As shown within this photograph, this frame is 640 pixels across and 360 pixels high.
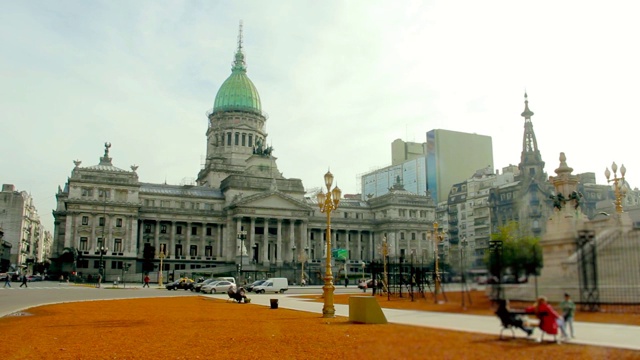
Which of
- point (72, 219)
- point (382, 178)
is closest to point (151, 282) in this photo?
point (72, 219)

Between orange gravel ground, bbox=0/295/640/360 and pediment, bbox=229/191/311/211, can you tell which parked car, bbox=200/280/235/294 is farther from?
pediment, bbox=229/191/311/211

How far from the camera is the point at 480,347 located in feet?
12.1

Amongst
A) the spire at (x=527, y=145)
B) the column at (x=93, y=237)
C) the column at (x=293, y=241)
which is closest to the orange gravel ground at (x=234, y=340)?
the spire at (x=527, y=145)

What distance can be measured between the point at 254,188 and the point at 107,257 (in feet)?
96.0

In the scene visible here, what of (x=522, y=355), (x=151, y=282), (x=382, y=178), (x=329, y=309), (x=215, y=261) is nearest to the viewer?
(x=522, y=355)

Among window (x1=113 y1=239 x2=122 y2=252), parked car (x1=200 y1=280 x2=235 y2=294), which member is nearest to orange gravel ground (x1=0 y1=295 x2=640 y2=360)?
parked car (x1=200 y1=280 x2=235 y2=294)

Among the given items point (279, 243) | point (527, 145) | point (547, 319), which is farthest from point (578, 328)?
point (279, 243)

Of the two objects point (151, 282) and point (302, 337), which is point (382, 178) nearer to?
point (151, 282)

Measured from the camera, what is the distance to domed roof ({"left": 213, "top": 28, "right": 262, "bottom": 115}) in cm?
12519

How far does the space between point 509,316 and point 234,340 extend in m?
15.0

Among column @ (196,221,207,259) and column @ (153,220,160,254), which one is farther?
column @ (196,221,207,259)

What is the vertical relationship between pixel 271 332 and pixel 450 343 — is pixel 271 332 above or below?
below

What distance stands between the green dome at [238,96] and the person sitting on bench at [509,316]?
404ft

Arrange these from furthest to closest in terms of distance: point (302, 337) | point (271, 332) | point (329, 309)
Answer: point (329, 309) → point (271, 332) → point (302, 337)
